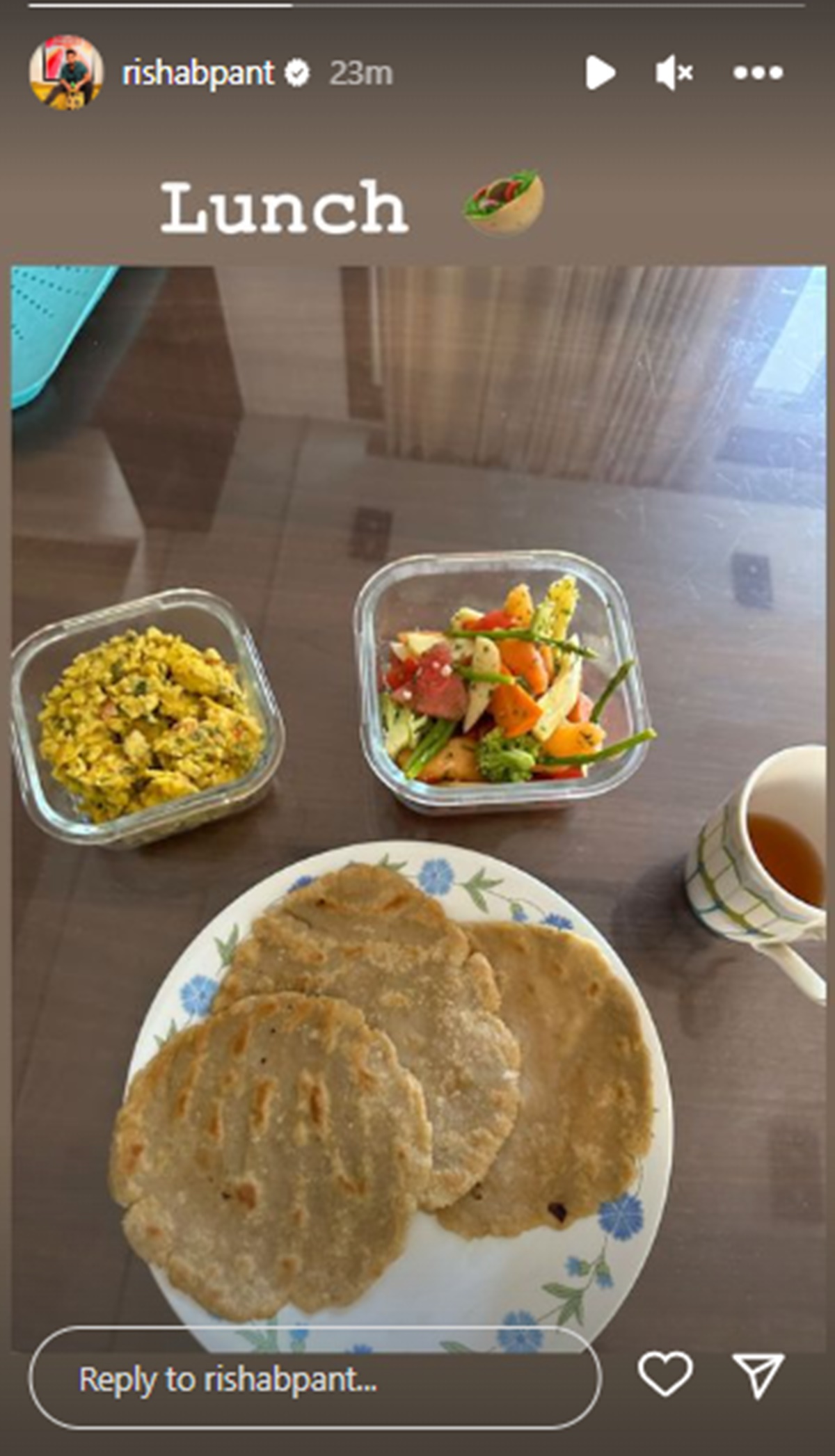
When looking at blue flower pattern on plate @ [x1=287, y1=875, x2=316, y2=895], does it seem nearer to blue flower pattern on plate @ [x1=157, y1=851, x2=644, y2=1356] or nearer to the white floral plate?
blue flower pattern on plate @ [x1=157, y1=851, x2=644, y2=1356]

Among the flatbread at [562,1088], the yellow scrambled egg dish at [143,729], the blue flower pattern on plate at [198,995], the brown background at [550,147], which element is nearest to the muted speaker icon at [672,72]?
the brown background at [550,147]

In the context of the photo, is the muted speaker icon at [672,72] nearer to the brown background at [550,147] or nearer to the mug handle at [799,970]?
the brown background at [550,147]

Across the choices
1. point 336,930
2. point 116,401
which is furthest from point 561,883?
point 116,401

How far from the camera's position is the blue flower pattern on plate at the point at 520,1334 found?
3.21ft

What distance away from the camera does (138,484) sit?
4.53ft

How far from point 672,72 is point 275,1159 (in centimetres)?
106

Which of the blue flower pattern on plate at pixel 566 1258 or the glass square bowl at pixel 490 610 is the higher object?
the glass square bowl at pixel 490 610

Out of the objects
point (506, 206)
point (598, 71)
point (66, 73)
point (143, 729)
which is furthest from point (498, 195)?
point (143, 729)

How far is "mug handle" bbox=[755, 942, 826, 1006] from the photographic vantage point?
1036 mm

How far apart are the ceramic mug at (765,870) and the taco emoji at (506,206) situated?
1.91 ft

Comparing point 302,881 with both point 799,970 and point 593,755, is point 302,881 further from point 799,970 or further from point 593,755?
point 799,970

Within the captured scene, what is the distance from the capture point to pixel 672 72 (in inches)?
35.8

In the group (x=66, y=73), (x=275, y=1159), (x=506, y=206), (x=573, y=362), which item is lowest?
(x=275, y=1159)

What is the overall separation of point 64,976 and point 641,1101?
62 centimetres
